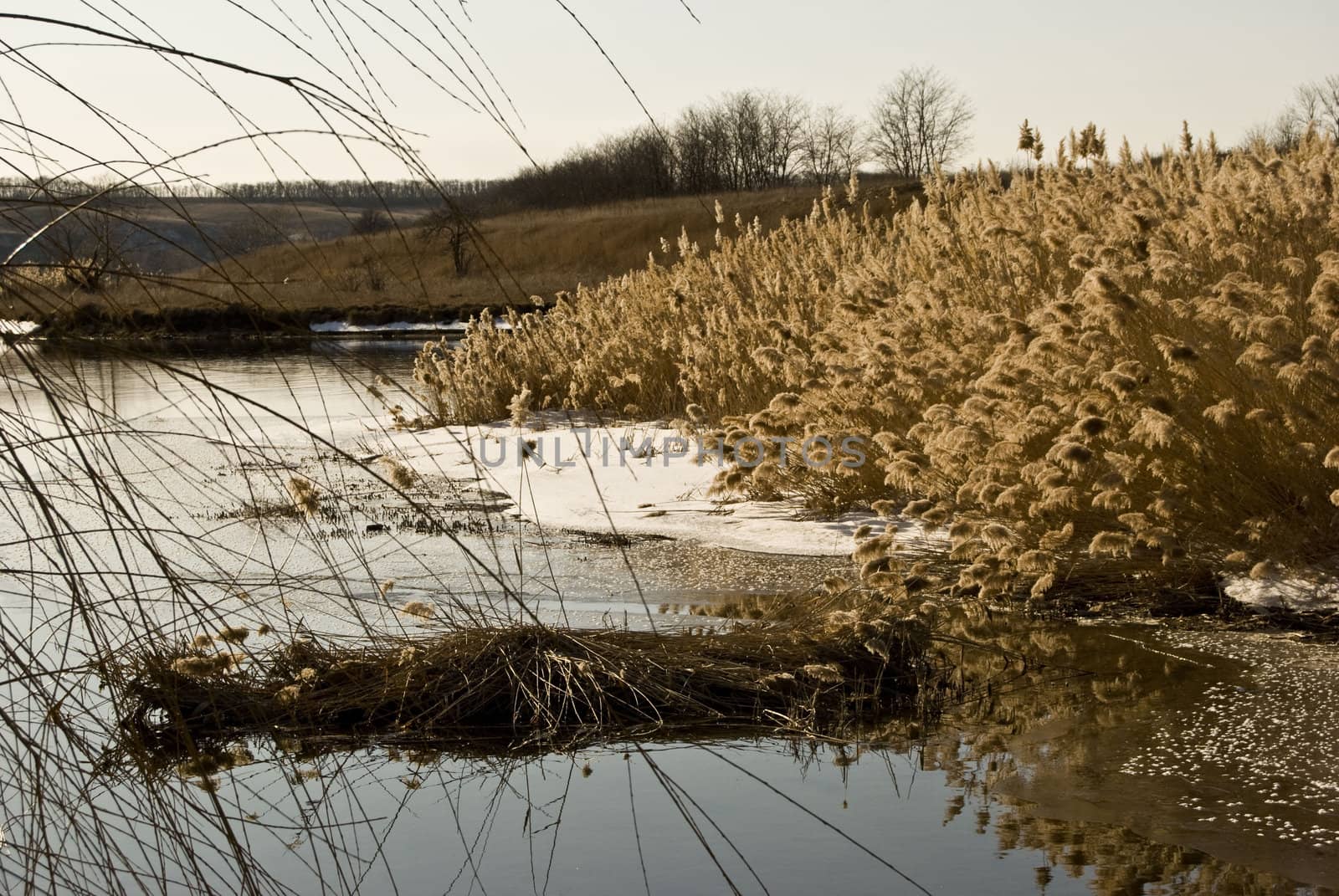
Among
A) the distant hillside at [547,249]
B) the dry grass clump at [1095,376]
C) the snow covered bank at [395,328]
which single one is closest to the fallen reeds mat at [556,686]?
the dry grass clump at [1095,376]

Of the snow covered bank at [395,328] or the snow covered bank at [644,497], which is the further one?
the snow covered bank at [395,328]

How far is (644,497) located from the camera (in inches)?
282

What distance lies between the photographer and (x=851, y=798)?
284cm

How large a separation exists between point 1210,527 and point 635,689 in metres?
2.28

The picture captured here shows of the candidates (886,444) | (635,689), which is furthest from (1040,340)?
(635,689)

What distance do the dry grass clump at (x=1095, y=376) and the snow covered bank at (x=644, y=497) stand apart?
0.25 m

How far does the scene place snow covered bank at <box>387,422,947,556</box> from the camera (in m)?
5.88

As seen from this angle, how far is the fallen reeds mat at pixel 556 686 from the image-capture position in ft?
11.2

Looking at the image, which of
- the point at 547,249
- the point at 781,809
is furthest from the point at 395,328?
the point at 781,809

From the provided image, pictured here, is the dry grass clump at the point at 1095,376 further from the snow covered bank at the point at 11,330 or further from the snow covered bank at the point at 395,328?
the snow covered bank at the point at 395,328

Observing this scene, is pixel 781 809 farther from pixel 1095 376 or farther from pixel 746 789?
pixel 1095 376

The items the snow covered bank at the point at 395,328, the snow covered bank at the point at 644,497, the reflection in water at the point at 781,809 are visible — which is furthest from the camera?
the snow covered bank at the point at 395,328

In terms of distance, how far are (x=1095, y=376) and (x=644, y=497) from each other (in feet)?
10.2

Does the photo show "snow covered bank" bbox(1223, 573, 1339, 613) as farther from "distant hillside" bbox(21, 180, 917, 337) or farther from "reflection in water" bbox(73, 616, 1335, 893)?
"distant hillside" bbox(21, 180, 917, 337)
